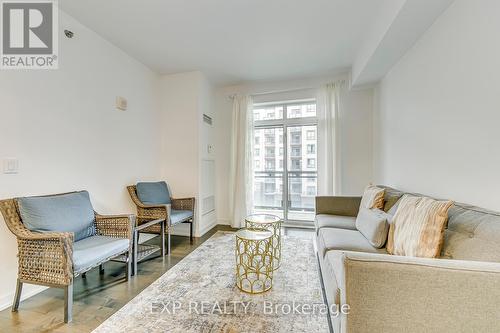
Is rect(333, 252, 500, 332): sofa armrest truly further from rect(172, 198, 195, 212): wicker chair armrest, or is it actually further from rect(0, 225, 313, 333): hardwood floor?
rect(172, 198, 195, 212): wicker chair armrest

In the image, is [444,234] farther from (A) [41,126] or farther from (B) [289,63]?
(A) [41,126]

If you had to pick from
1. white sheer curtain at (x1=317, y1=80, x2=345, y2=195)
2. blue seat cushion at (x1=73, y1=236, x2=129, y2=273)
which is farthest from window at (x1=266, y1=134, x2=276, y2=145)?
blue seat cushion at (x1=73, y1=236, x2=129, y2=273)

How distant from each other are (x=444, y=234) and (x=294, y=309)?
1102 mm

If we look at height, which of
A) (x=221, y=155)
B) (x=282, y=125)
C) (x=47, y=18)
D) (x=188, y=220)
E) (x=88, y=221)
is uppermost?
(x=47, y=18)

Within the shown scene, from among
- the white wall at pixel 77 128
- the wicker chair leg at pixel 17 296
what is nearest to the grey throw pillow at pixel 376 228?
the wicker chair leg at pixel 17 296

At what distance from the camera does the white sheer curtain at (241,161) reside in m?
3.98

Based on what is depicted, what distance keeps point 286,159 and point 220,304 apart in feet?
9.30

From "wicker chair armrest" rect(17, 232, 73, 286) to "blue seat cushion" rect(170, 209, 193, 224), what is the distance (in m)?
1.30

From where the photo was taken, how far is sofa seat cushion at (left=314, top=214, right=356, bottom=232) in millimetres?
2342

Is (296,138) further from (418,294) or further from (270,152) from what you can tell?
(418,294)

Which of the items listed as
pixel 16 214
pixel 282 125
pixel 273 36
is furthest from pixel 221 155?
pixel 16 214

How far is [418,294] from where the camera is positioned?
83cm

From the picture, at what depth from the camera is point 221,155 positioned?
4.27 metres

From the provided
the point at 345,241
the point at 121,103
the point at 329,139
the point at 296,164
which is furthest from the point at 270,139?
the point at 345,241
